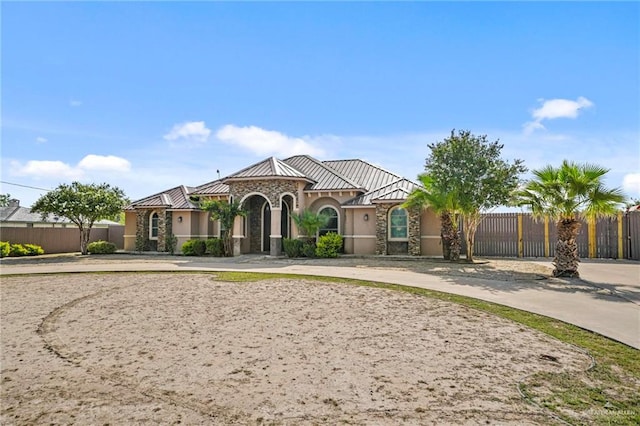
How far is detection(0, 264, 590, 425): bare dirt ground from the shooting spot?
3824 mm

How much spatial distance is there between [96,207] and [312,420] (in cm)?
2437

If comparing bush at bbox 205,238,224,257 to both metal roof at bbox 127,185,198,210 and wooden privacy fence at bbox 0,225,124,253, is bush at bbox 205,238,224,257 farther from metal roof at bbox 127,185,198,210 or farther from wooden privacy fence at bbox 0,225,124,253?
wooden privacy fence at bbox 0,225,124,253

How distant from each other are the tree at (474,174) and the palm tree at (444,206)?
0.97ft

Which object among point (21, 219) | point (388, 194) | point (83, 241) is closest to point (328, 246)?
point (388, 194)

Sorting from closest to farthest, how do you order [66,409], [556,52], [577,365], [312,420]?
1. [312,420]
2. [66,409]
3. [577,365]
4. [556,52]

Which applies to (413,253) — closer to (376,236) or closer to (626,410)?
(376,236)

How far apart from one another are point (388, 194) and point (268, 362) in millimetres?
16814

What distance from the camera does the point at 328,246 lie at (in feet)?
66.9

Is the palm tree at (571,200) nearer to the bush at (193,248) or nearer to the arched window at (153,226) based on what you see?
the bush at (193,248)

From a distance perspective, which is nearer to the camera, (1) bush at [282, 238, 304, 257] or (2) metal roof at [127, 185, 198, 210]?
(1) bush at [282, 238, 304, 257]

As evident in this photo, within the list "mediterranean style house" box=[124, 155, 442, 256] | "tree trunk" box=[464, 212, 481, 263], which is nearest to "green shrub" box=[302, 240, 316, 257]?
"mediterranean style house" box=[124, 155, 442, 256]

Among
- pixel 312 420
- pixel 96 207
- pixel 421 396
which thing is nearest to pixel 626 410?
pixel 421 396

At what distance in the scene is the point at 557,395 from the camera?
408cm

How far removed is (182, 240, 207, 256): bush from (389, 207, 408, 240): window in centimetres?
1111
